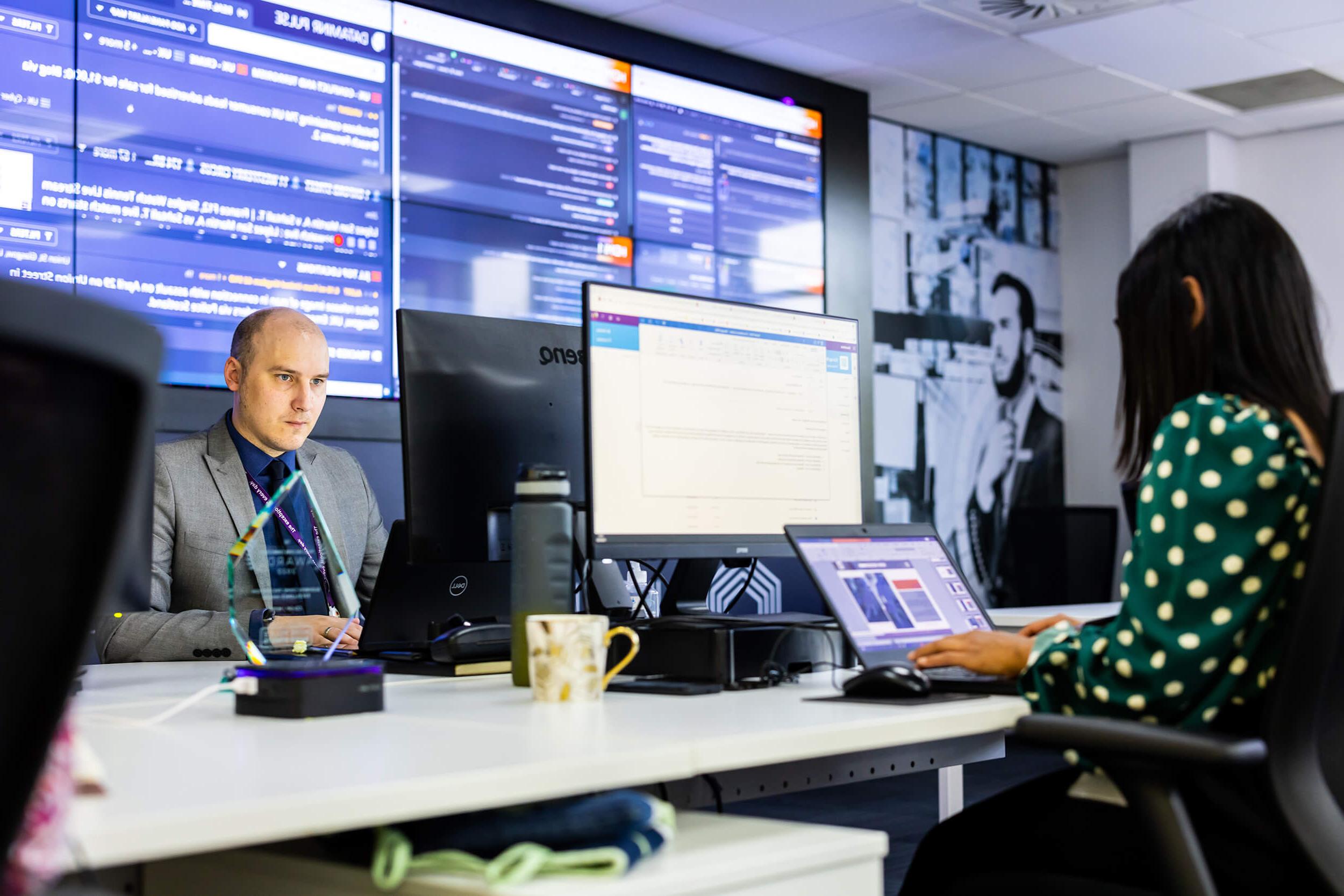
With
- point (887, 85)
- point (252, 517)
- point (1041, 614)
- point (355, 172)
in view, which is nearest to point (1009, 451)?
point (887, 85)

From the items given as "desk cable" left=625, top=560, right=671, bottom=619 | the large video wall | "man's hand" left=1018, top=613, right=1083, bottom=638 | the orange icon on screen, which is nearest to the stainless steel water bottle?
"desk cable" left=625, top=560, right=671, bottom=619

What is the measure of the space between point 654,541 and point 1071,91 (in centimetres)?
425

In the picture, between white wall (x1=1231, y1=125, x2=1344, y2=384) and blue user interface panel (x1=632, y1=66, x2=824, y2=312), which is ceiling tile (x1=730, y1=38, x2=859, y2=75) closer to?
blue user interface panel (x1=632, y1=66, x2=824, y2=312)

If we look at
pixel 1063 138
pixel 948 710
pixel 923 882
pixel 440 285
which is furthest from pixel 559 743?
pixel 1063 138

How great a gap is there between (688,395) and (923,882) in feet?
2.21

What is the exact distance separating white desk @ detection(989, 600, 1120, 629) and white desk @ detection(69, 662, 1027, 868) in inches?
24.8

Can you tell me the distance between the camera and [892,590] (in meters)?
1.68

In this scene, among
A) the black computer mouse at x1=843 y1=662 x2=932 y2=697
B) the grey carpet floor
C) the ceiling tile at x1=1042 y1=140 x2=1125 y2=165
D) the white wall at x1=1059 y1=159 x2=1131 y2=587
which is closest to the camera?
the black computer mouse at x1=843 y1=662 x2=932 y2=697

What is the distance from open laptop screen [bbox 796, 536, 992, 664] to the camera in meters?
1.58

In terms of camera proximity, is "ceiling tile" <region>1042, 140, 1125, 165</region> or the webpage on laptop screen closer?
the webpage on laptop screen

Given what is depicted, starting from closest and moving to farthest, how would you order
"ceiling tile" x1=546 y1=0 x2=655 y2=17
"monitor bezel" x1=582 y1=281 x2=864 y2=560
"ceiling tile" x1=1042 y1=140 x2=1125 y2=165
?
"monitor bezel" x1=582 y1=281 x2=864 y2=560
"ceiling tile" x1=546 y1=0 x2=655 y2=17
"ceiling tile" x1=1042 y1=140 x2=1125 y2=165

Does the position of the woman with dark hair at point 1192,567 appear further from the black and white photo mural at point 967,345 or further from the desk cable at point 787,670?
the black and white photo mural at point 967,345

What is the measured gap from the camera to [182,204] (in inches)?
131

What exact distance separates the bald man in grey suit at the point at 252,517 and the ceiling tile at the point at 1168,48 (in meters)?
3.07
